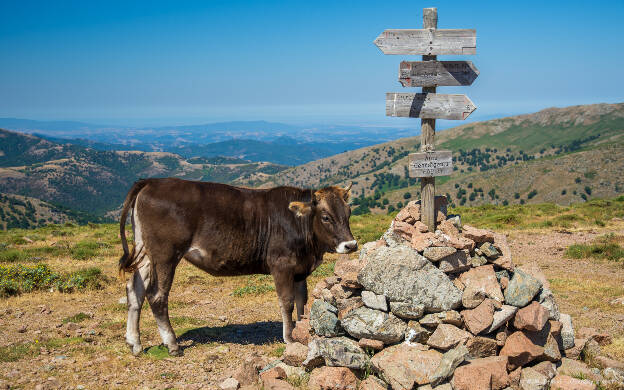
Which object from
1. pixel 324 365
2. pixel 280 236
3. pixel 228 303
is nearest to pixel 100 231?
pixel 228 303

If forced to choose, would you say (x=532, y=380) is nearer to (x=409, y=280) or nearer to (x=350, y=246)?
(x=409, y=280)

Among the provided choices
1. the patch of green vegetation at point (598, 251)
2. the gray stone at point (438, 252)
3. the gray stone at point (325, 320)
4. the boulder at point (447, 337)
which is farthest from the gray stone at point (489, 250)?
the patch of green vegetation at point (598, 251)

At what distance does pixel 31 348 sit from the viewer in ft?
29.0

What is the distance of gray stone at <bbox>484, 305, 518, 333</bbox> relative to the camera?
296 inches

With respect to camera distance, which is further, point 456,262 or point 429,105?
point 429,105

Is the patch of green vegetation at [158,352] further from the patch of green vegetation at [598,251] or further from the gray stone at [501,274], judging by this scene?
the patch of green vegetation at [598,251]

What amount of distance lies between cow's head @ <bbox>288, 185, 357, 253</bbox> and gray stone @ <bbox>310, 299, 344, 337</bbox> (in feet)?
3.80

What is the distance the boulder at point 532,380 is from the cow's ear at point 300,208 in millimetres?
4682

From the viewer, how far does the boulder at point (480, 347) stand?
7.31m

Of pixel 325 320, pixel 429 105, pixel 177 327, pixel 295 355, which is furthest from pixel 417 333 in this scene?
pixel 177 327

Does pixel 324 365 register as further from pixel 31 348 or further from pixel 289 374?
pixel 31 348

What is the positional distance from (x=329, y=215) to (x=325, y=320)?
2.08 metres

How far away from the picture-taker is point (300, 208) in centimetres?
912

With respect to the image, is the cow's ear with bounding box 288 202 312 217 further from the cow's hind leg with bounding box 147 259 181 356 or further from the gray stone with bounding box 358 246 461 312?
the cow's hind leg with bounding box 147 259 181 356
